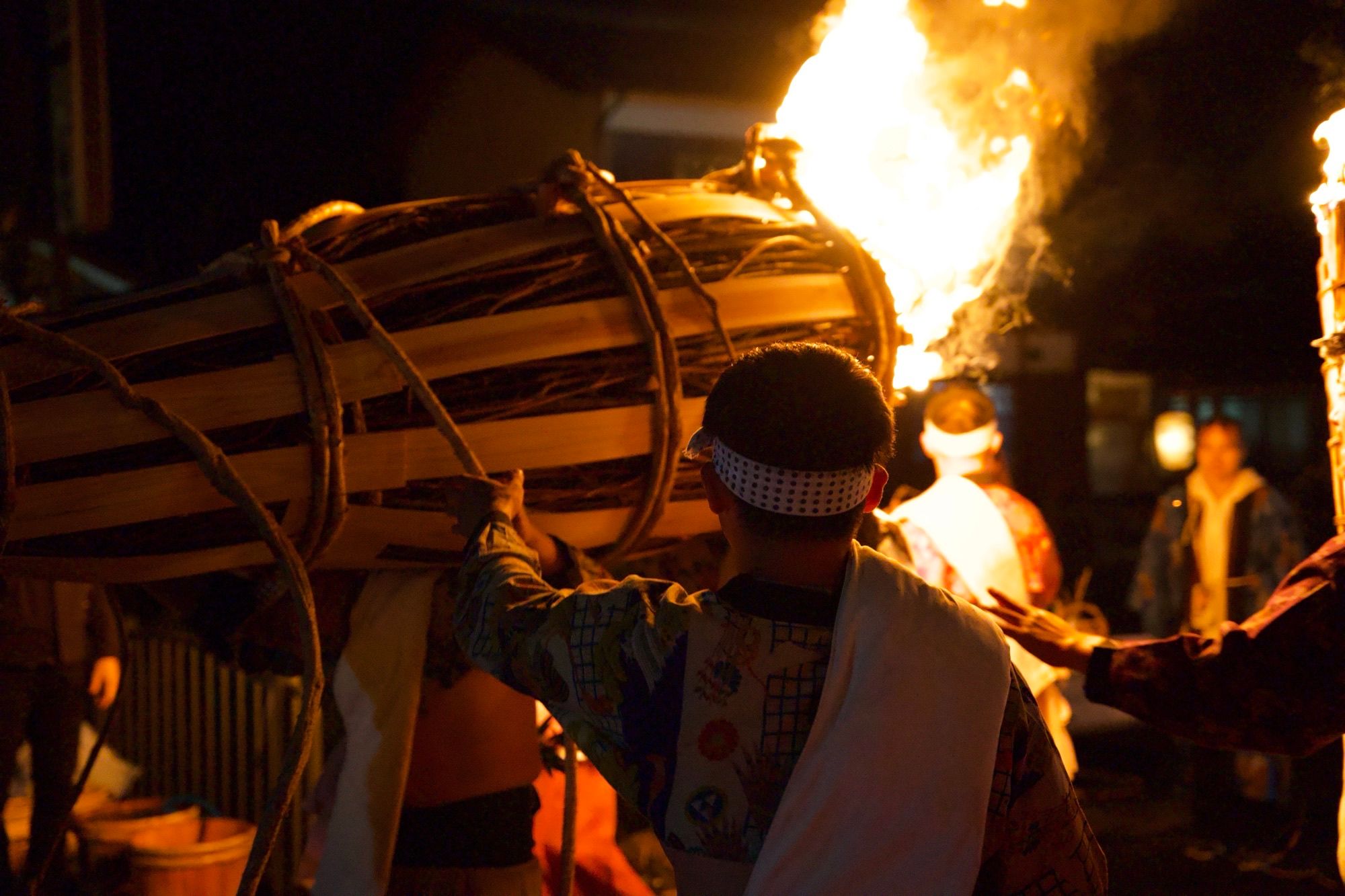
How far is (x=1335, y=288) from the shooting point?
2.21 meters

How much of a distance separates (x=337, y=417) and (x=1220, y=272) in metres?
9.80

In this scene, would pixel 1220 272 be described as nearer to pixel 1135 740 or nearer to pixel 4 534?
pixel 1135 740

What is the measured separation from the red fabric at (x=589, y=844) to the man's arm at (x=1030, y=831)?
1.39 metres

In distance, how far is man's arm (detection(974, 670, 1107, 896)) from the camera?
1.43m

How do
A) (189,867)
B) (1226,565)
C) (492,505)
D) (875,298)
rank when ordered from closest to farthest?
(492,505) < (875,298) < (189,867) < (1226,565)

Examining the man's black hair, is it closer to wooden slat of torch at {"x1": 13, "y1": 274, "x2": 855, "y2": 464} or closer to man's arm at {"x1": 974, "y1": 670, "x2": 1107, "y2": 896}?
man's arm at {"x1": 974, "y1": 670, "x2": 1107, "y2": 896}

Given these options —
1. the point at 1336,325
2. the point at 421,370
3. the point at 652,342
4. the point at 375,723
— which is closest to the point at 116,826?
the point at 375,723

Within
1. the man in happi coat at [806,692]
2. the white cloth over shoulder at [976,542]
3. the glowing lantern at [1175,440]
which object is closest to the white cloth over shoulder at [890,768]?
the man in happi coat at [806,692]

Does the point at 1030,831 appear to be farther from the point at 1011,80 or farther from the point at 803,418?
the point at 1011,80

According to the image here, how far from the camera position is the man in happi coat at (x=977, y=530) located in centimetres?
373

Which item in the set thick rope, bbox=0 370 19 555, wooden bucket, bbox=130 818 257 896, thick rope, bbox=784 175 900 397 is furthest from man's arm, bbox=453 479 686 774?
wooden bucket, bbox=130 818 257 896

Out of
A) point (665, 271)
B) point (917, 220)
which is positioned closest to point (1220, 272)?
point (917, 220)

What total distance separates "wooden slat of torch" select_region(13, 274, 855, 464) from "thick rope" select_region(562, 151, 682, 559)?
0.05 m

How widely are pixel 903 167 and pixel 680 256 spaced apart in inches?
58.7
